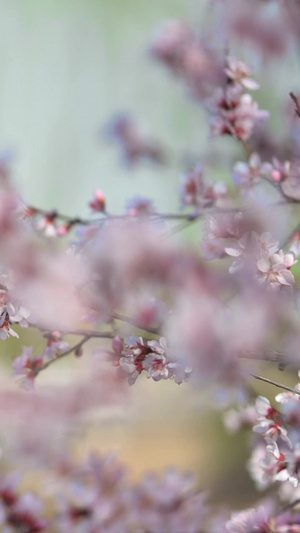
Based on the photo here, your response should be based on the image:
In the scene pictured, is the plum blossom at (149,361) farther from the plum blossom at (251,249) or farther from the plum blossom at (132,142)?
the plum blossom at (132,142)

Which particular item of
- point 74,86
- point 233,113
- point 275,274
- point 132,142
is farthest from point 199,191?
point 74,86

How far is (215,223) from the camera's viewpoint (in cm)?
58

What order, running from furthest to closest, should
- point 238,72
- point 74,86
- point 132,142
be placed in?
point 74,86 < point 132,142 < point 238,72

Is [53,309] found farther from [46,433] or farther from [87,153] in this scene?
[87,153]

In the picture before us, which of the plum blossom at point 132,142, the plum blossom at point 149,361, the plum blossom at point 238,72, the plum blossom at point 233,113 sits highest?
the plum blossom at point 238,72

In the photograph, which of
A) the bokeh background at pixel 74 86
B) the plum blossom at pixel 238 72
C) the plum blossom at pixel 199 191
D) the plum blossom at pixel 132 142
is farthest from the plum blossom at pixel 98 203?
the bokeh background at pixel 74 86

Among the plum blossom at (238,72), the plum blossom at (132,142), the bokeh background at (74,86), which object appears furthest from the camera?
the bokeh background at (74,86)

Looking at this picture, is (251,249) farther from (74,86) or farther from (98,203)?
(74,86)

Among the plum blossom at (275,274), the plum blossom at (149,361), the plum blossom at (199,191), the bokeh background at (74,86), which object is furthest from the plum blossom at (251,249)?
the bokeh background at (74,86)

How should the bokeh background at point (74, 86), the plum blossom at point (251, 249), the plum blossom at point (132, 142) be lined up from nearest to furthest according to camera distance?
the plum blossom at point (251, 249) < the plum blossom at point (132, 142) < the bokeh background at point (74, 86)

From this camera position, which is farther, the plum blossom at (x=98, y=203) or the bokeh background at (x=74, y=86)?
the bokeh background at (x=74, y=86)

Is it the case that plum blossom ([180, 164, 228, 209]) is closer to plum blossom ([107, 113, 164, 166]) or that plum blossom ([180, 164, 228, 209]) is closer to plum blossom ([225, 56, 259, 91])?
plum blossom ([225, 56, 259, 91])

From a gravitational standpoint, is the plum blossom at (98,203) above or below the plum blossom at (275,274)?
below

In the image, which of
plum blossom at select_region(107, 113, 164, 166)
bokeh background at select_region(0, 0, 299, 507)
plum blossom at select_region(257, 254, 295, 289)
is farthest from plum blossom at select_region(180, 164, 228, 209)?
bokeh background at select_region(0, 0, 299, 507)
